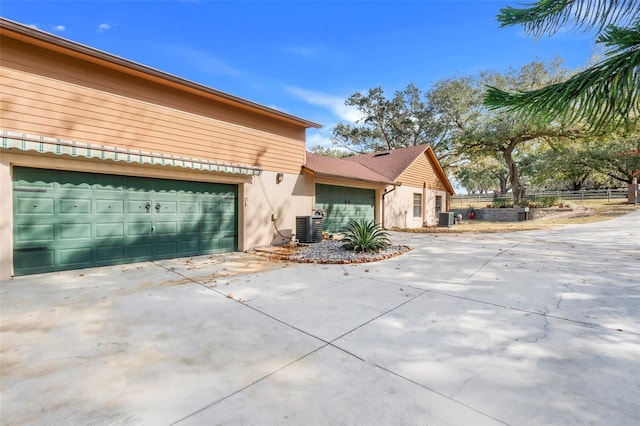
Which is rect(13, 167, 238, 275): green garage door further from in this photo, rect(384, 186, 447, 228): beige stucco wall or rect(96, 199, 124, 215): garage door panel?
rect(384, 186, 447, 228): beige stucco wall

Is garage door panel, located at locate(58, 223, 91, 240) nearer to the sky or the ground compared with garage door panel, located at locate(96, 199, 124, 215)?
nearer to the ground

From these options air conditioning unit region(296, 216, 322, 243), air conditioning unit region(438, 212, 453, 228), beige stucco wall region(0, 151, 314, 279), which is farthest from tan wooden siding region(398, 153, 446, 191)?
beige stucco wall region(0, 151, 314, 279)

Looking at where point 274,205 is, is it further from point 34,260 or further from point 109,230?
point 34,260

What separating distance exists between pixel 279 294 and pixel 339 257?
2.84 metres

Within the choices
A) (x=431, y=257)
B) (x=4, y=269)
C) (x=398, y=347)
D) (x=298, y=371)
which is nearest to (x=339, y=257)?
(x=431, y=257)

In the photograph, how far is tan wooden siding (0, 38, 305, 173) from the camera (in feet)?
16.9

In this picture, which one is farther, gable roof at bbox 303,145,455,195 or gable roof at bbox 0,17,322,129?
gable roof at bbox 303,145,455,195

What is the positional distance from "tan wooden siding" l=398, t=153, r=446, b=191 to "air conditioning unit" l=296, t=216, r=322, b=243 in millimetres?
6980

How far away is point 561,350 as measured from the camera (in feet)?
8.50

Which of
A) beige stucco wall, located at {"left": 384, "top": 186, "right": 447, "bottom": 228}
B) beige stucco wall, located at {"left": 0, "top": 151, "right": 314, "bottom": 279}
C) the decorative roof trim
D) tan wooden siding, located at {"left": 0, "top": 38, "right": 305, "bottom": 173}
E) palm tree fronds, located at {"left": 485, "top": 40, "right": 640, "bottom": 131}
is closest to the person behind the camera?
palm tree fronds, located at {"left": 485, "top": 40, "right": 640, "bottom": 131}

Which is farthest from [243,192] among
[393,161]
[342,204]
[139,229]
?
[393,161]

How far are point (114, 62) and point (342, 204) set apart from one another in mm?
8840

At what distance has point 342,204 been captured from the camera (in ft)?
40.1

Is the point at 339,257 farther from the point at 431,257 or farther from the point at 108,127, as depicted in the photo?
the point at 108,127
